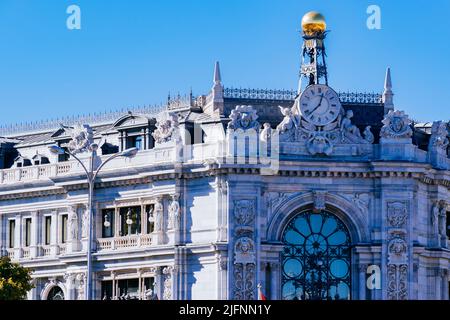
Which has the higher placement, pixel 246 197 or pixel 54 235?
pixel 246 197

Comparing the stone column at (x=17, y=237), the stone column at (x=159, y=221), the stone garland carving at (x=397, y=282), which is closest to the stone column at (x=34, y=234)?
the stone column at (x=17, y=237)

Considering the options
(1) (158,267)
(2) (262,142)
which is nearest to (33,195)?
(1) (158,267)

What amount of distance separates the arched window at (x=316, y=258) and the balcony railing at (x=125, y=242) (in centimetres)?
885

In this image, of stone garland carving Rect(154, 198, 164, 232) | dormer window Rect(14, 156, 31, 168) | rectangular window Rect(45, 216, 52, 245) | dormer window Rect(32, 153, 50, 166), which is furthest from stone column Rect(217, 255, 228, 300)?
dormer window Rect(14, 156, 31, 168)

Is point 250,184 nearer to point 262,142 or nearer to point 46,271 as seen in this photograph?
point 262,142

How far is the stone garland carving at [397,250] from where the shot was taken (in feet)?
281

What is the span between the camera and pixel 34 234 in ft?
317

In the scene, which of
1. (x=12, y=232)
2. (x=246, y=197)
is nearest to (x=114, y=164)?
(x=12, y=232)

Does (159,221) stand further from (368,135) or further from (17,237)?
(17,237)

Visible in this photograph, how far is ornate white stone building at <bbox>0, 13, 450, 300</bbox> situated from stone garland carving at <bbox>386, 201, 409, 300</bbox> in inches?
2.4

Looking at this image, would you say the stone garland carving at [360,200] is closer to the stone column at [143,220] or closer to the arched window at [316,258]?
the arched window at [316,258]

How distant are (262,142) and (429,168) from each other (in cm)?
1081

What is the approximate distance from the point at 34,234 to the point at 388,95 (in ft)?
83.0

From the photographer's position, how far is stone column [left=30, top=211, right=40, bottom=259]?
316ft
